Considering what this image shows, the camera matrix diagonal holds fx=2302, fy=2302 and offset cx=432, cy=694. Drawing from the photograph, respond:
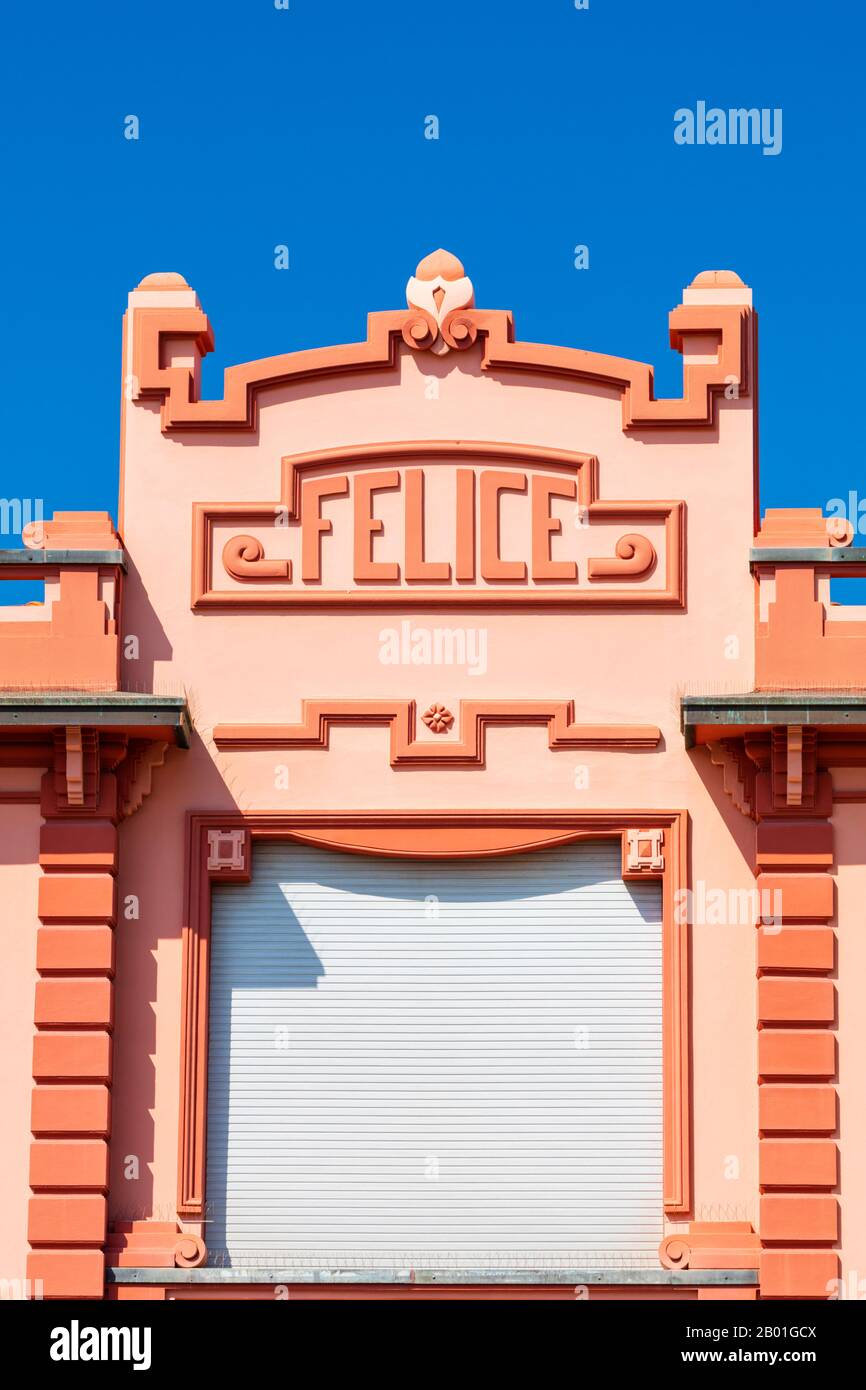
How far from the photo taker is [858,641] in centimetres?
1917

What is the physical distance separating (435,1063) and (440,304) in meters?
6.52

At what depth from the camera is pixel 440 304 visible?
2002 centimetres

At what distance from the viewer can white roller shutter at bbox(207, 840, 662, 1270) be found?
1858 cm

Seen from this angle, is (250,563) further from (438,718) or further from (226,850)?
(226,850)

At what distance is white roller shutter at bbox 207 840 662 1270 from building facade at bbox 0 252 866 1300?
29 mm

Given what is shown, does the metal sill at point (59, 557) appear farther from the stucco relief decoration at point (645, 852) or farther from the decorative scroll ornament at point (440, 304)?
the stucco relief decoration at point (645, 852)

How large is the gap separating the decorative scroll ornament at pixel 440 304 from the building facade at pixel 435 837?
0.12 ft

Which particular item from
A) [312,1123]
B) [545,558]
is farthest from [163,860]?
[545,558]
